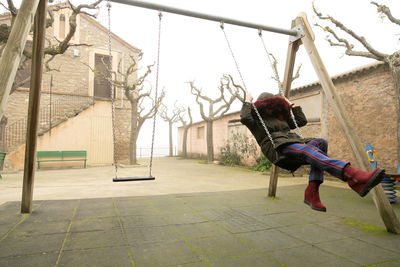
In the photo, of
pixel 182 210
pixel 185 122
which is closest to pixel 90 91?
pixel 185 122

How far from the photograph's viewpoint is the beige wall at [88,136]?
11898 mm

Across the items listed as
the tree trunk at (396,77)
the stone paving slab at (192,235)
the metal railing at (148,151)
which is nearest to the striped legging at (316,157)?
the stone paving slab at (192,235)

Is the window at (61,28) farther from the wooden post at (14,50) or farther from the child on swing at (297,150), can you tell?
the child on swing at (297,150)

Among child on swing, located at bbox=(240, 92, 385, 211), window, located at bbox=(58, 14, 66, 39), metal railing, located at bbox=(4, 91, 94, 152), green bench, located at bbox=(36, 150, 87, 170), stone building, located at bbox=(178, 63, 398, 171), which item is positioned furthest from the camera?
window, located at bbox=(58, 14, 66, 39)

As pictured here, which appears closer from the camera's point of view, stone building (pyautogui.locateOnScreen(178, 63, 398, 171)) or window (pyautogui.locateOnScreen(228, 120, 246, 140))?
stone building (pyautogui.locateOnScreen(178, 63, 398, 171))

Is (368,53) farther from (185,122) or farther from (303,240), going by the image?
(185,122)

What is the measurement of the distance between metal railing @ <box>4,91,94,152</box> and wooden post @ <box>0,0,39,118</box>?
1051cm

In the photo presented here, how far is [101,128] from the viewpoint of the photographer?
12.9 m

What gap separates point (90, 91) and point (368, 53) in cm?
1256

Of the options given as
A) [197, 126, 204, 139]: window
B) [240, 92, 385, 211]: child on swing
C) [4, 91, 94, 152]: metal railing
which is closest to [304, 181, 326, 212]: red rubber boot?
[240, 92, 385, 211]: child on swing

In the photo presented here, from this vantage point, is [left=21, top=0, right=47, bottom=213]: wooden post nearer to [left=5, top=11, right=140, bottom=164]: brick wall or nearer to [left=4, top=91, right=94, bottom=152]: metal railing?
[left=4, top=91, right=94, bottom=152]: metal railing

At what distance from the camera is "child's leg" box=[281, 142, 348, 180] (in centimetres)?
206

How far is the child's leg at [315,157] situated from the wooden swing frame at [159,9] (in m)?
1.12

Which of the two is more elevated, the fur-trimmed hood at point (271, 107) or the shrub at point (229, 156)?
the fur-trimmed hood at point (271, 107)
